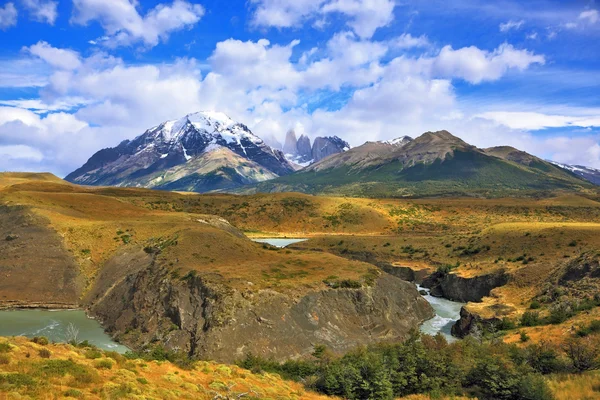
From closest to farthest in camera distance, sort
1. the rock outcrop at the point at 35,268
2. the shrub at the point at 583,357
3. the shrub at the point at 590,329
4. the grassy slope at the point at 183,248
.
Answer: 1. the shrub at the point at 583,357
2. the shrub at the point at 590,329
3. the grassy slope at the point at 183,248
4. the rock outcrop at the point at 35,268

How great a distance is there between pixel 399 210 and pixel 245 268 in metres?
113

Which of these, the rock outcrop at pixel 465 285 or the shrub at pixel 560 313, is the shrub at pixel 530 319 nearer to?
the shrub at pixel 560 313

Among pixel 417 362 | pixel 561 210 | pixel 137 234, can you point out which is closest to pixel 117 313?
pixel 137 234

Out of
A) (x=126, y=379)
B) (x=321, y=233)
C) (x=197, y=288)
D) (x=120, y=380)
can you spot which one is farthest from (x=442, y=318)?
(x=321, y=233)

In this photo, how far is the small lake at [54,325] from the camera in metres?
46.6

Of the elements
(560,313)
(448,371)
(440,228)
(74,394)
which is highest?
(440,228)

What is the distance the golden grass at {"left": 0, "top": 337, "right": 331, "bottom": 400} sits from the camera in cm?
1853

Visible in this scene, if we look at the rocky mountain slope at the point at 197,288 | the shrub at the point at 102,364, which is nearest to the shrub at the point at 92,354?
the shrub at the point at 102,364

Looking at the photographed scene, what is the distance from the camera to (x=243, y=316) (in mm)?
42812

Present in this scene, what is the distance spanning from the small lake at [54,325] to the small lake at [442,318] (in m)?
37.0

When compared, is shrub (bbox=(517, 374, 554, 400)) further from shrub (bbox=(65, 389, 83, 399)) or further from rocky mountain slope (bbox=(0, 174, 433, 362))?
shrub (bbox=(65, 389, 83, 399))

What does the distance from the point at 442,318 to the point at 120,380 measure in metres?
48.5

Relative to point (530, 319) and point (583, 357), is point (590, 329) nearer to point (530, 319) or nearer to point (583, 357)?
point (530, 319)

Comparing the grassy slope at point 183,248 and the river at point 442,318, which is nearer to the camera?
the grassy slope at point 183,248
